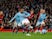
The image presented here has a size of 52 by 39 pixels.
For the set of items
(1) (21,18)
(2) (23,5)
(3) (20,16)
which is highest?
(2) (23,5)

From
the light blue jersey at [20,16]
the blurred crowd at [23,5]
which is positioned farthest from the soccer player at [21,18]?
the blurred crowd at [23,5]

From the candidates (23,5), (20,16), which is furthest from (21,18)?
(23,5)

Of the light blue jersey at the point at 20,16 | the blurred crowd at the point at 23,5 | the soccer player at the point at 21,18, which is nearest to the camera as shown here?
the soccer player at the point at 21,18

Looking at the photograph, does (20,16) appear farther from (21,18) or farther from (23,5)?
(23,5)

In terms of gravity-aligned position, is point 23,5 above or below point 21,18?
above

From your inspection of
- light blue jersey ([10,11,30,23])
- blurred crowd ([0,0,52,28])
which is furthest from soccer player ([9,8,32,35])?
blurred crowd ([0,0,52,28])

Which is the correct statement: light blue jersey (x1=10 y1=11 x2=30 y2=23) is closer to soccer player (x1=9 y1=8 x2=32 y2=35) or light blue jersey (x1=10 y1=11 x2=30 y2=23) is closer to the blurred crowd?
soccer player (x1=9 y1=8 x2=32 y2=35)

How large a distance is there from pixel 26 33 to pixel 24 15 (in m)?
1.22

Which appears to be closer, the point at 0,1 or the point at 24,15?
the point at 24,15

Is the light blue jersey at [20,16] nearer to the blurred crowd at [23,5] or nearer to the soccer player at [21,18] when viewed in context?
the soccer player at [21,18]

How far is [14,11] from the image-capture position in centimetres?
2353

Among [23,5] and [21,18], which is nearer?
[21,18]

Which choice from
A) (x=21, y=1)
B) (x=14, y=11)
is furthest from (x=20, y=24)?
(x=21, y=1)

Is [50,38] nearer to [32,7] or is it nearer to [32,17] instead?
[32,17]
